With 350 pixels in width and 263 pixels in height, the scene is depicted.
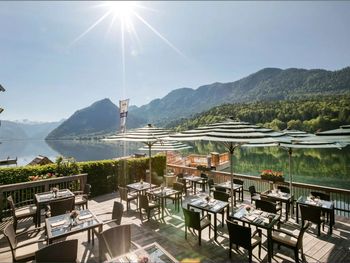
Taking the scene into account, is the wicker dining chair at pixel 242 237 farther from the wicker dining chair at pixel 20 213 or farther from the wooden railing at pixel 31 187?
the wooden railing at pixel 31 187

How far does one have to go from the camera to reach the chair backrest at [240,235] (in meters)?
3.94

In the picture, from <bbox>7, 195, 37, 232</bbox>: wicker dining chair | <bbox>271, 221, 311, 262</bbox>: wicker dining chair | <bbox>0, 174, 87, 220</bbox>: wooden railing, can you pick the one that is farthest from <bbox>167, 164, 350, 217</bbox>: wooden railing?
<bbox>7, 195, 37, 232</bbox>: wicker dining chair

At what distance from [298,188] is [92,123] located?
18901cm

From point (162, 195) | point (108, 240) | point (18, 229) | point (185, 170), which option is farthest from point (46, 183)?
point (185, 170)

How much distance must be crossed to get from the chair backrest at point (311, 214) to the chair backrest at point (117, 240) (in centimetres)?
468

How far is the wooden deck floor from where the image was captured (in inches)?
169

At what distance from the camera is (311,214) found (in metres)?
5.22

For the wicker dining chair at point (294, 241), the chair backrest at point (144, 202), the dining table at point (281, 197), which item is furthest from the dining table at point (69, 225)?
the dining table at point (281, 197)

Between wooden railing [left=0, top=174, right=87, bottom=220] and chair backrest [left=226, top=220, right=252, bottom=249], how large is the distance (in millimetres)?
6122

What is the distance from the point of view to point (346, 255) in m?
4.38

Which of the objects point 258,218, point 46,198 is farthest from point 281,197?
point 46,198

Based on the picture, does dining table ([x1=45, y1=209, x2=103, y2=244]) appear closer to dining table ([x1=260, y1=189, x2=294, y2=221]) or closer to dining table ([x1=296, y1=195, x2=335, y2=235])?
dining table ([x1=260, y1=189, x2=294, y2=221])

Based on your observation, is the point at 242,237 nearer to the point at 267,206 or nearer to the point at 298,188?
the point at 267,206

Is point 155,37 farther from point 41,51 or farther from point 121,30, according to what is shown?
point 41,51
